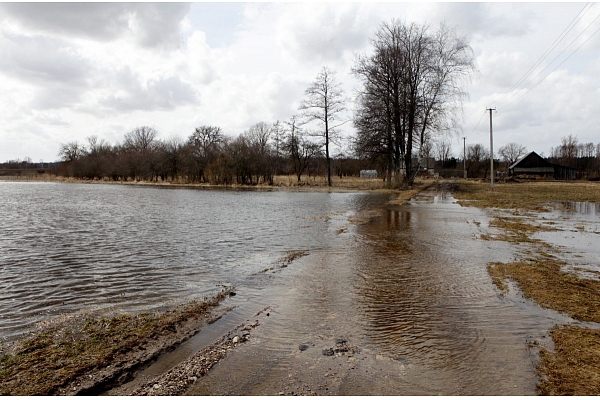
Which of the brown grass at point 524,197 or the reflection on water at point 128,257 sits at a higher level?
the brown grass at point 524,197

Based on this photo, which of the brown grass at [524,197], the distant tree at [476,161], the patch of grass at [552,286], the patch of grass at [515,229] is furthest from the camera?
the distant tree at [476,161]

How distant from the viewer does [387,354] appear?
4.19m

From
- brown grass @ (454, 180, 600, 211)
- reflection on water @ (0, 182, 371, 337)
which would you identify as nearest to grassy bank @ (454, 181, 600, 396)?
reflection on water @ (0, 182, 371, 337)

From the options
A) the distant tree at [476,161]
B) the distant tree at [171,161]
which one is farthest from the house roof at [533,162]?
the distant tree at [171,161]

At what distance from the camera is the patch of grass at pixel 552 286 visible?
5445 millimetres

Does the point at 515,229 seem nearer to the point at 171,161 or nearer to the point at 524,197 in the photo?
the point at 524,197

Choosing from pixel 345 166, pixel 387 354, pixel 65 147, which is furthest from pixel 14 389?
pixel 65 147

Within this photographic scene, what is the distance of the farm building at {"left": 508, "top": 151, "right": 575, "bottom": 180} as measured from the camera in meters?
67.1

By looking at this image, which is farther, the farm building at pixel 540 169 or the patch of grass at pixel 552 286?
the farm building at pixel 540 169

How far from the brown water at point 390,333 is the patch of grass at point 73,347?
3.79 ft

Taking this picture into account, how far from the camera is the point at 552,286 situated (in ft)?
21.2

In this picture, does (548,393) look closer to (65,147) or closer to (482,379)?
(482,379)

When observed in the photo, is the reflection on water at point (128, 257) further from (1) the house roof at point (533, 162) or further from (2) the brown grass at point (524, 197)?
(1) the house roof at point (533, 162)

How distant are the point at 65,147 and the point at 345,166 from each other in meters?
62.8
